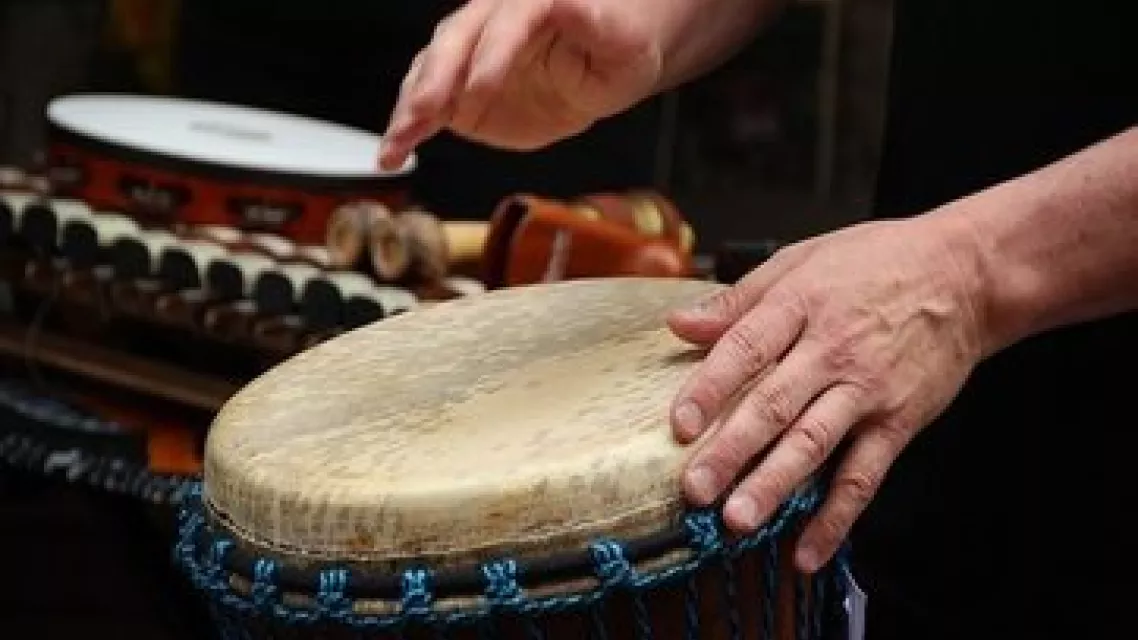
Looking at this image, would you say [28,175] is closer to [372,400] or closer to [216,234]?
[216,234]

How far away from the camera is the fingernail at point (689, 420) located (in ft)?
2.91

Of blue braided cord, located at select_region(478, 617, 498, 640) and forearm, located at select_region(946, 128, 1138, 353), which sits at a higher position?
forearm, located at select_region(946, 128, 1138, 353)

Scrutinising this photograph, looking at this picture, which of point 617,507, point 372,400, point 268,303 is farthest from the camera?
point 268,303

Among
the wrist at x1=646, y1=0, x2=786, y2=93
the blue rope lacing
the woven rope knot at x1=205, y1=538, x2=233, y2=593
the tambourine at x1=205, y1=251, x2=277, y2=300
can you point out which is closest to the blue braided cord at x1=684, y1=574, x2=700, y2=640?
the blue rope lacing

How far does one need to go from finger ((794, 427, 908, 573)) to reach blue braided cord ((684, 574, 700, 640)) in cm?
6

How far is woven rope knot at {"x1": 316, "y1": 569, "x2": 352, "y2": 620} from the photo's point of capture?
90 centimetres

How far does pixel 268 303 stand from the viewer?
5.71 feet

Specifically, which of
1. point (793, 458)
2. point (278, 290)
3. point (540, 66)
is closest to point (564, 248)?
point (278, 290)

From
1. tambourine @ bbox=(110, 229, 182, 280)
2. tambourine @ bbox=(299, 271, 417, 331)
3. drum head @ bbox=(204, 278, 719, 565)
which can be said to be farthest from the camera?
tambourine @ bbox=(110, 229, 182, 280)

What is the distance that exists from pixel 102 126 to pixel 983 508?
4.07ft

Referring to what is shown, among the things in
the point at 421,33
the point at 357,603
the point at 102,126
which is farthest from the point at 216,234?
the point at 357,603

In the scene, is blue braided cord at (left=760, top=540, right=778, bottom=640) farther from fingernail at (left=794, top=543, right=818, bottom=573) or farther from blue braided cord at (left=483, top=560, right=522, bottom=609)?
blue braided cord at (left=483, top=560, right=522, bottom=609)

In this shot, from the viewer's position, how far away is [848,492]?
922 mm

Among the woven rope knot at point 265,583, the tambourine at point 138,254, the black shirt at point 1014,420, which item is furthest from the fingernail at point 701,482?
the tambourine at point 138,254
